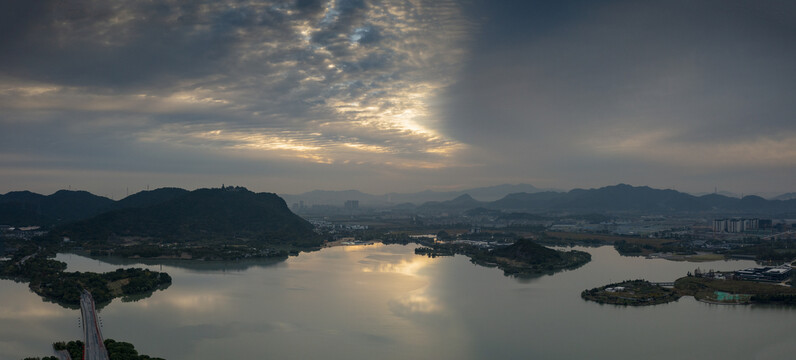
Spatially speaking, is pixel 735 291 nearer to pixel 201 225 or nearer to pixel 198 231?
pixel 198 231

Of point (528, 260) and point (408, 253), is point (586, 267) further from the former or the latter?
point (408, 253)

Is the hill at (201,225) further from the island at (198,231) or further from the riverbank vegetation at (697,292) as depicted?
the riverbank vegetation at (697,292)

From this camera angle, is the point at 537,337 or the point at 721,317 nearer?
the point at 537,337

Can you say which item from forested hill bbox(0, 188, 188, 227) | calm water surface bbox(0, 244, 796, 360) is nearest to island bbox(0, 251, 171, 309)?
calm water surface bbox(0, 244, 796, 360)

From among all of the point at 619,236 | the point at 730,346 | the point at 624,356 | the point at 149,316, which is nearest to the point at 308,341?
the point at 149,316

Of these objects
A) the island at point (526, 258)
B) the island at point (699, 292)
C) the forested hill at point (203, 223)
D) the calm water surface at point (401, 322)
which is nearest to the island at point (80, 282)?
the calm water surface at point (401, 322)

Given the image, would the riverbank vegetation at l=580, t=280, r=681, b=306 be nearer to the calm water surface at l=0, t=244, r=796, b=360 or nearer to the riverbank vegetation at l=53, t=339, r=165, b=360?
the calm water surface at l=0, t=244, r=796, b=360

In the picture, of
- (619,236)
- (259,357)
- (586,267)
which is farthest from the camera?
(619,236)
